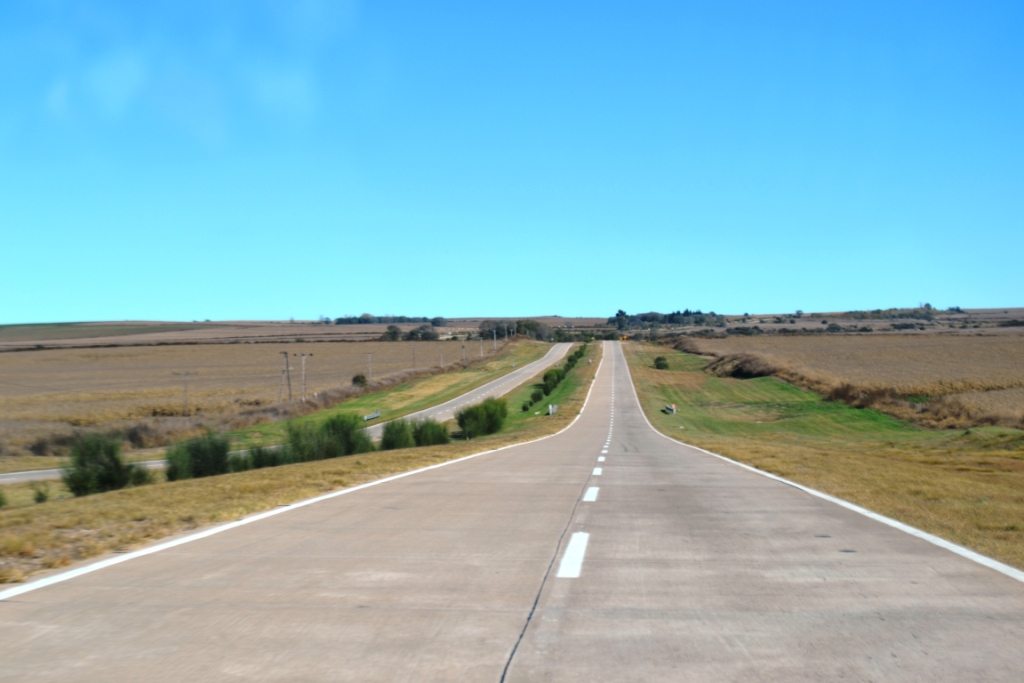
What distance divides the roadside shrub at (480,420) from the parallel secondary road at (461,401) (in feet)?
10.7

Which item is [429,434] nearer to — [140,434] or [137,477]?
[137,477]

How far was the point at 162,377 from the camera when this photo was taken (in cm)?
9169

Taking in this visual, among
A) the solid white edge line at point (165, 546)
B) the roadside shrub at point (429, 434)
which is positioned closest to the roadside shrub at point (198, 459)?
the solid white edge line at point (165, 546)

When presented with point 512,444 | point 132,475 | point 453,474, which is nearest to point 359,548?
point 453,474

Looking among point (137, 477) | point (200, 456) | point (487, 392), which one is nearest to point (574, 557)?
point (137, 477)

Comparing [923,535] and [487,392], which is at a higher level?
[923,535]

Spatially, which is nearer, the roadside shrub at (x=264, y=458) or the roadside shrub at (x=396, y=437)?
the roadside shrub at (x=264, y=458)

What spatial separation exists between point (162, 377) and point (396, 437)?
Result: 218 ft

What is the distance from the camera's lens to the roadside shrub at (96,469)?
20.1m

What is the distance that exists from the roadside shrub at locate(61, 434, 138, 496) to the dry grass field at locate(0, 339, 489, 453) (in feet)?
89.8

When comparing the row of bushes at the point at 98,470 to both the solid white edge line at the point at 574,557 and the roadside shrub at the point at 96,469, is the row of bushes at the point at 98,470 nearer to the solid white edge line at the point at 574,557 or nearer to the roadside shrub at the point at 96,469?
the roadside shrub at the point at 96,469

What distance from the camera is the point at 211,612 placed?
5.95 m

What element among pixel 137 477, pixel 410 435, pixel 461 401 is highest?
pixel 137 477

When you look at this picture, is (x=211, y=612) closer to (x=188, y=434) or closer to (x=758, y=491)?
(x=758, y=491)
